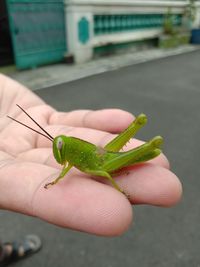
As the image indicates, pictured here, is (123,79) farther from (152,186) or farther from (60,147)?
(152,186)

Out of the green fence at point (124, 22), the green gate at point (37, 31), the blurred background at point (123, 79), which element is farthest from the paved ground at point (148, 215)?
the green fence at point (124, 22)

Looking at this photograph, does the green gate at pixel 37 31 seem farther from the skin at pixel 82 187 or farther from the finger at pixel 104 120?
the skin at pixel 82 187

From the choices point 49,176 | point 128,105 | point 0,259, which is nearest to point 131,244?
point 0,259

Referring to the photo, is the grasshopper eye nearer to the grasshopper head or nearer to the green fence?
the grasshopper head

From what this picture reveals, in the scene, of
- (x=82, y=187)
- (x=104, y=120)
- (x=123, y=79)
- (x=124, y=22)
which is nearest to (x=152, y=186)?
(x=82, y=187)

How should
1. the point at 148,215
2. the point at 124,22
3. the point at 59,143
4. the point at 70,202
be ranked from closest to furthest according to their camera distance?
the point at 70,202, the point at 59,143, the point at 148,215, the point at 124,22
